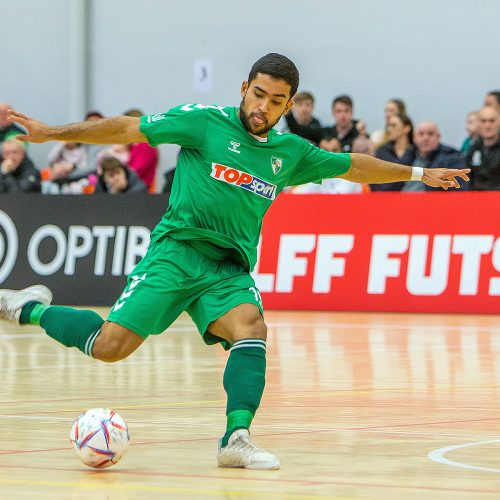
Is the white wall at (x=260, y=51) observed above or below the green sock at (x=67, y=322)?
above

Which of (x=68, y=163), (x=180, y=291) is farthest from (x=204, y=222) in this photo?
(x=68, y=163)

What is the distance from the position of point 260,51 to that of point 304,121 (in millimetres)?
→ 4026

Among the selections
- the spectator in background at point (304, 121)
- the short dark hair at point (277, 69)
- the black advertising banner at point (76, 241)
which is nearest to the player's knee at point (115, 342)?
the short dark hair at point (277, 69)

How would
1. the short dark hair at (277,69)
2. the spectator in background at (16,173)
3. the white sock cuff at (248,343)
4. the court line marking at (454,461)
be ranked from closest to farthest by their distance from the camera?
the court line marking at (454,461)
the white sock cuff at (248,343)
the short dark hair at (277,69)
the spectator in background at (16,173)

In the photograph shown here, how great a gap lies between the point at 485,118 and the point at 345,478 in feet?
41.1

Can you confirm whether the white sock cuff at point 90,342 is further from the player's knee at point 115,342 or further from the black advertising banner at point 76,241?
the black advertising banner at point 76,241

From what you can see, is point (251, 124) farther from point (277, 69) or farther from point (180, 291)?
point (180, 291)

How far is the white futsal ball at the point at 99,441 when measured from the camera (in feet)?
20.8

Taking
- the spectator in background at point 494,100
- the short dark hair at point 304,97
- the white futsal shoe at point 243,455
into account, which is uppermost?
the spectator in background at point 494,100

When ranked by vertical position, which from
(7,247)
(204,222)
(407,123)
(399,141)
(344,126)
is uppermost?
(204,222)

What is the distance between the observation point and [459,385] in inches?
411

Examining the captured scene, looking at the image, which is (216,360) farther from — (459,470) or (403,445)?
(459,470)

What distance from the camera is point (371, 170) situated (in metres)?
7.93

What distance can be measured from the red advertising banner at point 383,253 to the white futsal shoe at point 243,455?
11282mm
